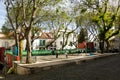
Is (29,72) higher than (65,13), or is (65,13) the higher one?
(65,13)

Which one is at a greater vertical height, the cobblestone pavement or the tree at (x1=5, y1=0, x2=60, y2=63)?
the tree at (x1=5, y1=0, x2=60, y2=63)

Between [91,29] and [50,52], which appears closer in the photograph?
[50,52]

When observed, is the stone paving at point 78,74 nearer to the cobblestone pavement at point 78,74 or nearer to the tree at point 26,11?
the cobblestone pavement at point 78,74

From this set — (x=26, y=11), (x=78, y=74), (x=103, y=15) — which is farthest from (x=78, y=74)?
(x=103, y=15)

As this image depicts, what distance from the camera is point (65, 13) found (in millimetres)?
55812

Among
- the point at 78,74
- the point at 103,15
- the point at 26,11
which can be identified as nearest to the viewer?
the point at 78,74

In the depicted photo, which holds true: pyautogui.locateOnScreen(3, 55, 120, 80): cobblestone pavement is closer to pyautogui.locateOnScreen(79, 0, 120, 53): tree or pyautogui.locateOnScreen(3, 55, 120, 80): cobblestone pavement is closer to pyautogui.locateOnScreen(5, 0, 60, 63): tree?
pyautogui.locateOnScreen(5, 0, 60, 63): tree

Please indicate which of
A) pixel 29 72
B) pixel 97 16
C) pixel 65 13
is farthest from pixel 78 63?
pixel 65 13

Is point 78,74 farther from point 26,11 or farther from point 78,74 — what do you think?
point 26,11

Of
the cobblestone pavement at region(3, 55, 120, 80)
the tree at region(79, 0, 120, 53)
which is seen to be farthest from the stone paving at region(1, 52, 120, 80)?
the tree at region(79, 0, 120, 53)

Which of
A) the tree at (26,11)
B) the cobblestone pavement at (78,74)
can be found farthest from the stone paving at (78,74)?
the tree at (26,11)

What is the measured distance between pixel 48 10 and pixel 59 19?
31.7ft

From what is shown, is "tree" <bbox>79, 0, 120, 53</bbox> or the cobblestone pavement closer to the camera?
the cobblestone pavement

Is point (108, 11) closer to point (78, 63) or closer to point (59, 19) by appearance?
point (59, 19)
